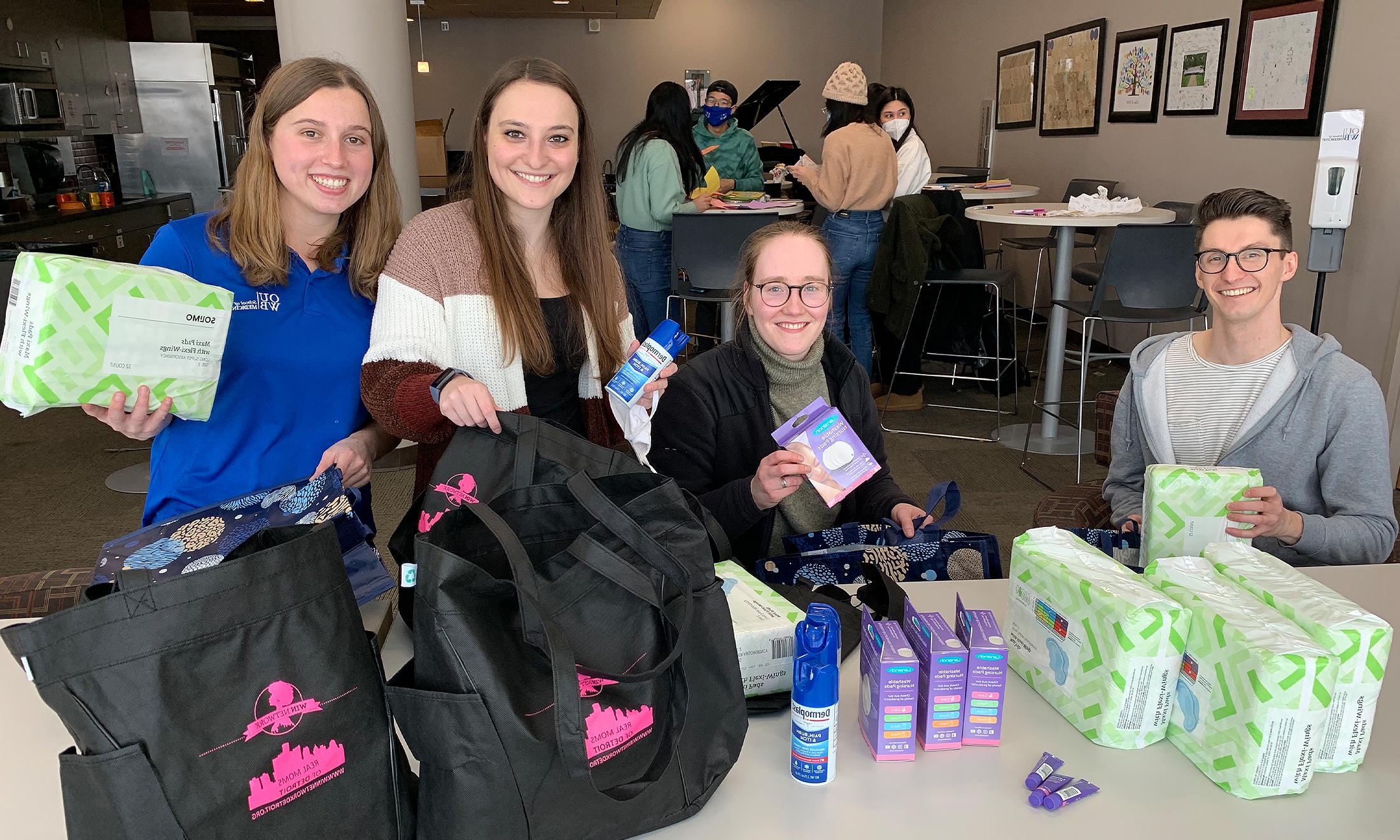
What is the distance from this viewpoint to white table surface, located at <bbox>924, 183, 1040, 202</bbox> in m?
5.76

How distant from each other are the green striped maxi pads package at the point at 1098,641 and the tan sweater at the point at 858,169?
4.04 metres

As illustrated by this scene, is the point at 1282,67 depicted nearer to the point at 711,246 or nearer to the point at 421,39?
the point at 711,246

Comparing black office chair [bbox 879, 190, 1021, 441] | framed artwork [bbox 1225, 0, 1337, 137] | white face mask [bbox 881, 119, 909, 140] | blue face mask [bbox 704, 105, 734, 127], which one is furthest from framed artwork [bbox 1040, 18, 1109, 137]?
blue face mask [bbox 704, 105, 734, 127]

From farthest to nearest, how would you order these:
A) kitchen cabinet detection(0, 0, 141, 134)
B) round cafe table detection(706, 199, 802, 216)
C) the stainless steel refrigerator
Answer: the stainless steel refrigerator → kitchen cabinet detection(0, 0, 141, 134) → round cafe table detection(706, 199, 802, 216)

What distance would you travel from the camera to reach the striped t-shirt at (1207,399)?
1.91 m

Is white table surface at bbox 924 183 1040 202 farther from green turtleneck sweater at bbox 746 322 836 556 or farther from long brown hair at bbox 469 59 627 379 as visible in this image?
long brown hair at bbox 469 59 627 379

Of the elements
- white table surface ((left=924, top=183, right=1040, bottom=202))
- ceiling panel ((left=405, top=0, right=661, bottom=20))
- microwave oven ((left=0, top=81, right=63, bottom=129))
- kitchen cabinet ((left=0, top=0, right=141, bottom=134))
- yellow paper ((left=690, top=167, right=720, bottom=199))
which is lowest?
white table surface ((left=924, top=183, right=1040, bottom=202))

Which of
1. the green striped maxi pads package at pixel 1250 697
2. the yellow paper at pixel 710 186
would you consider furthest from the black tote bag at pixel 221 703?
the yellow paper at pixel 710 186

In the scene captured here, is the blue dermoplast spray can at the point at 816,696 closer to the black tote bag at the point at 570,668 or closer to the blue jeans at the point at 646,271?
the black tote bag at the point at 570,668

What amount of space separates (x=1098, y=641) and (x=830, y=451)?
524mm

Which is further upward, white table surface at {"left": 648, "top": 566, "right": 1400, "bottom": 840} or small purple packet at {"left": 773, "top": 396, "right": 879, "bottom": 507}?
small purple packet at {"left": 773, "top": 396, "right": 879, "bottom": 507}

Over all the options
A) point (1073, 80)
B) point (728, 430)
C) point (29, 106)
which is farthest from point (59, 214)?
point (1073, 80)

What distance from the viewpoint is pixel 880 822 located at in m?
1.06

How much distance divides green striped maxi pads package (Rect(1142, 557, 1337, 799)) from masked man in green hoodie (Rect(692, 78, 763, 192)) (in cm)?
557
